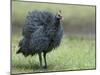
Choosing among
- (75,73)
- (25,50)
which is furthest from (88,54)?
(25,50)

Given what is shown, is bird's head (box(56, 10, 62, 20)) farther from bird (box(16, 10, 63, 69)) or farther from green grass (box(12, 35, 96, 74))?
green grass (box(12, 35, 96, 74))

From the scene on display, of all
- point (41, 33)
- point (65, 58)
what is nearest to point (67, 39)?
point (65, 58)

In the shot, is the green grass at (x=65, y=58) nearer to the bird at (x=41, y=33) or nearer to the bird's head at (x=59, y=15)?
the bird at (x=41, y=33)

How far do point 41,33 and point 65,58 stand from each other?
0.45 m

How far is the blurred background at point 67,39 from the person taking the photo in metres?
2.72

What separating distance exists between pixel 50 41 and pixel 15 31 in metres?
0.45

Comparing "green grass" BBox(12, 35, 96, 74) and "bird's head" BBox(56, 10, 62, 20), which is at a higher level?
"bird's head" BBox(56, 10, 62, 20)

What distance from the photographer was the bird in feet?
9.07

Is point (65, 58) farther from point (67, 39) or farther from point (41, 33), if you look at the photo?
point (41, 33)

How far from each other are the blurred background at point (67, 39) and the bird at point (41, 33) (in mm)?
48

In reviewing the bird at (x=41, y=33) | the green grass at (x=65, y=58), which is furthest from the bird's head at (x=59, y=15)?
the green grass at (x=65, y=58)

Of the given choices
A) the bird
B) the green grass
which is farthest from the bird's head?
the green grass

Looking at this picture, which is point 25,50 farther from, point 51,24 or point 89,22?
point 89,22

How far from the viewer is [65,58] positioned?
9.70 feet
